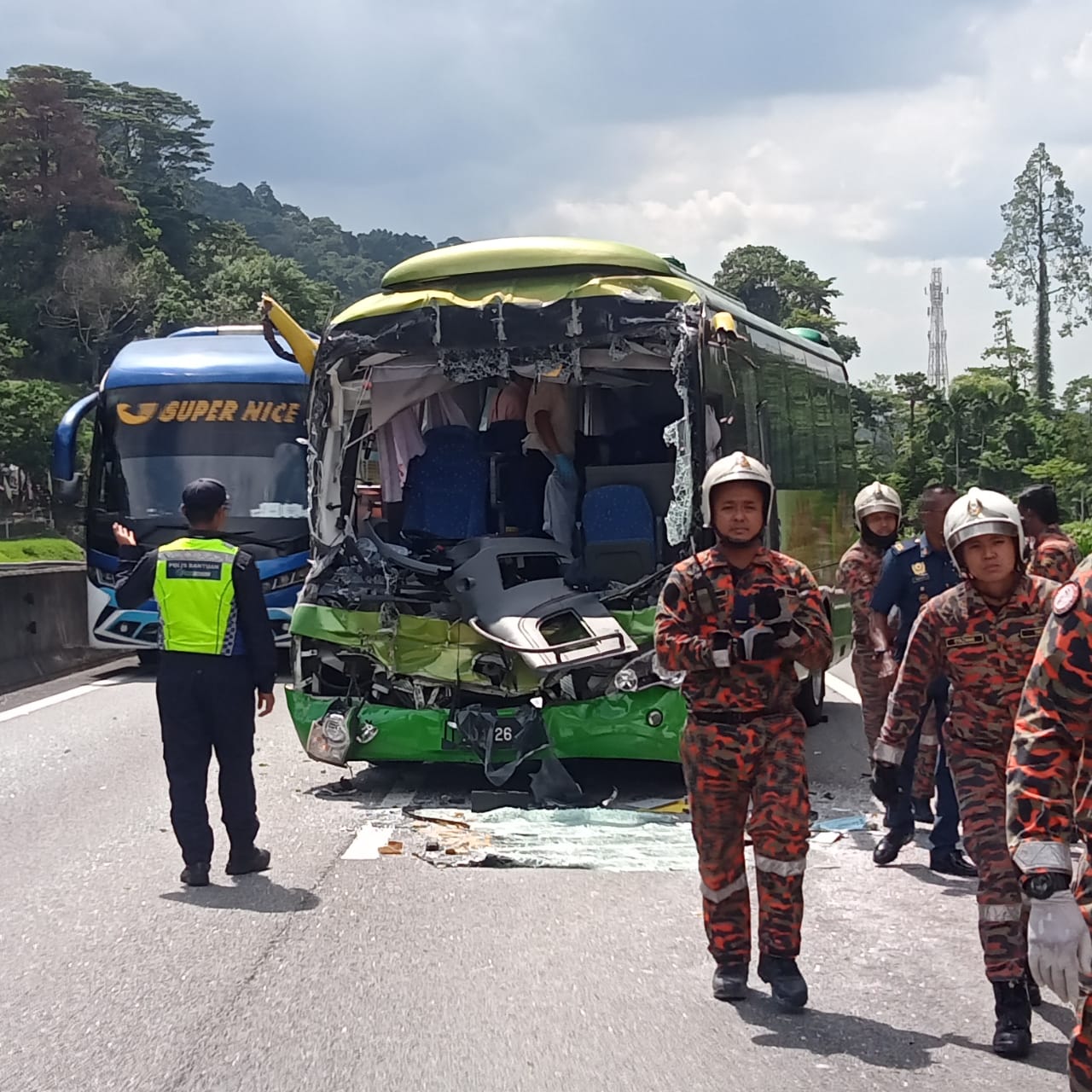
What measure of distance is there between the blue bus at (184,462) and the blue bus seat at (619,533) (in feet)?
19.0

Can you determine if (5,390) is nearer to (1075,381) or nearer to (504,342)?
(1075,381)

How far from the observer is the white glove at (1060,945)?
302cm

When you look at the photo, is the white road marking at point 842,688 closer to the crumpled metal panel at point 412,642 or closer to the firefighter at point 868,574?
the firefighter at point 868,574

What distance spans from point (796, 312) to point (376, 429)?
171ft

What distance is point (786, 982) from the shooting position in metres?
5.33

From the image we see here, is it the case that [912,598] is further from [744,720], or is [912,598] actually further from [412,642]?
[412,642]

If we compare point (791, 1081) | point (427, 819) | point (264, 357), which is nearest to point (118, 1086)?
point (791, 1081)

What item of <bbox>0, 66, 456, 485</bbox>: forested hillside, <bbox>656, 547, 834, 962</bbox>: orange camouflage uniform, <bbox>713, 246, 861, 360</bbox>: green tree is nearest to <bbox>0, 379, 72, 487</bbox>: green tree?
<bbox>0, 66, 456, 485</bbox>: forested hillside

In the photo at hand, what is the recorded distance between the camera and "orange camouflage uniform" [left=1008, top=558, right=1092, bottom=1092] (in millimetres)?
3152

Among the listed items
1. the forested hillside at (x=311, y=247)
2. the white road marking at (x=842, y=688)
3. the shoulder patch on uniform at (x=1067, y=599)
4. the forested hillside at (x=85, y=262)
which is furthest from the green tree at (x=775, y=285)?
the forested hillside at (x=311, y=247)

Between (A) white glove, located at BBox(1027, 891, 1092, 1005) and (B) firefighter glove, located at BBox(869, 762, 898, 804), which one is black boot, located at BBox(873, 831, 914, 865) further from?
(A) white glove, located at BBox(1027, 891, 1092, 1005)

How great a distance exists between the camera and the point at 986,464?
41969 millimetres

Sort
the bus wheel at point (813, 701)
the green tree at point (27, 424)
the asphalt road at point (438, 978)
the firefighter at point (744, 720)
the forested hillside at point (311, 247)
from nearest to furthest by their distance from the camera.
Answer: the asphalt road at point (438, 978) → the firefighter at point (744, 720) → the bus wheel at point (813, 701) → the green tree at point (27, 424) → the forested hillside at point (311, 247)

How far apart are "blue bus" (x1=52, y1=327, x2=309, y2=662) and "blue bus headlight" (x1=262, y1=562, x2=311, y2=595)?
11 millimetres
